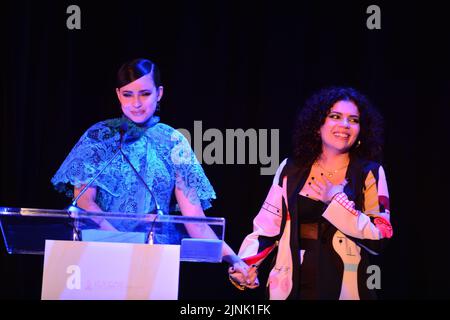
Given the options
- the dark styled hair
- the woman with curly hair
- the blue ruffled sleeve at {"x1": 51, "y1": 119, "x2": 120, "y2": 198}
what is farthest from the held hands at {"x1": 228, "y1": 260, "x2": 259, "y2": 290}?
the dark styled hair

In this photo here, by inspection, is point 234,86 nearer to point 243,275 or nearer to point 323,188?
point 323,188

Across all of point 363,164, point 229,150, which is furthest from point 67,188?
point 363,164

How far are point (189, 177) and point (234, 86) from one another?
75 centimetres

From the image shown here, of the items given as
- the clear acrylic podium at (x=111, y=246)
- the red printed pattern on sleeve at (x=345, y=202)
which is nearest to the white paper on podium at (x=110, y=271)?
the clear acrylic podium at (x=111, y=246)

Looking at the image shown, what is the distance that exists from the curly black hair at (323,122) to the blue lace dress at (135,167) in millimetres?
519

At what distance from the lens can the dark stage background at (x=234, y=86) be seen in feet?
12.2

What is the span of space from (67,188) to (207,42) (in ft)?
3.79

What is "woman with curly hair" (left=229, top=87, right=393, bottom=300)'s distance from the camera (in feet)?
9.21

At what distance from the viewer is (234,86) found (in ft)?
12.3

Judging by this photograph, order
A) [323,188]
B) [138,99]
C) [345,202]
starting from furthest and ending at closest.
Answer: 1. [138,99]
2. [323,188]
3. [345,202]

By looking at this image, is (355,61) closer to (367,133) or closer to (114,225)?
(367,133)

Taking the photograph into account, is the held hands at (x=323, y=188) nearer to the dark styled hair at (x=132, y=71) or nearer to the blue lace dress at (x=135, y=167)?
the blue lace dress at (x=135, y=167)

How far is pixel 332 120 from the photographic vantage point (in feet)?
9.96

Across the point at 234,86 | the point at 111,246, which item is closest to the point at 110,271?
the point at 111,246
